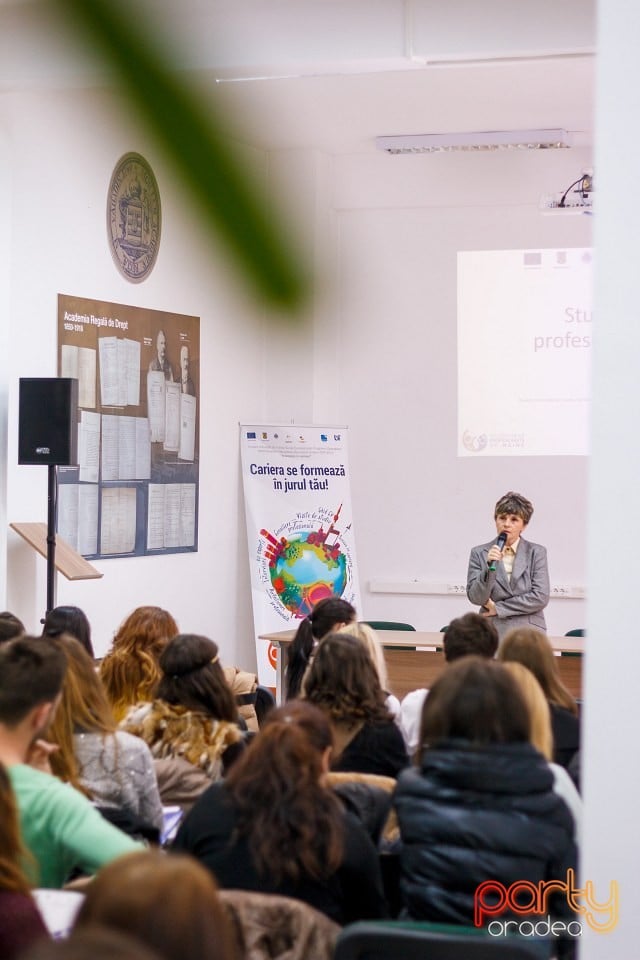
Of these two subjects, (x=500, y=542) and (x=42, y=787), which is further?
(x=500, y=542)

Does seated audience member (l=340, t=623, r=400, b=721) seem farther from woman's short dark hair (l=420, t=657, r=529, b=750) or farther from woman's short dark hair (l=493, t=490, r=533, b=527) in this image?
woman's short dark hair (l=493, t=490, r=533, b=527)

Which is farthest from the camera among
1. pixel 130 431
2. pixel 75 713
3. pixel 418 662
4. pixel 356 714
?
pixel 130 431

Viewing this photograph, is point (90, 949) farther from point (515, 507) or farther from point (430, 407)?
point (430, 407)

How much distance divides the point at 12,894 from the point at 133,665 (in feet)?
7.13

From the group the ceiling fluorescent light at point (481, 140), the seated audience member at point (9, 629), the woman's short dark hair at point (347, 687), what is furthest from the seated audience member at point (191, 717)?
the ceiling fluorescent light at point (481, 140)

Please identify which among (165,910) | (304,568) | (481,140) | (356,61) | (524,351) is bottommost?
(304,568)

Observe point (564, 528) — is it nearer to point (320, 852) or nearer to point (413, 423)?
point (413, 423)

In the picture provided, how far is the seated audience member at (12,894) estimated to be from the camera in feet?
4.27

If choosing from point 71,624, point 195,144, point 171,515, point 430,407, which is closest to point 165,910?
point 195,144

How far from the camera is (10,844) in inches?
57.4

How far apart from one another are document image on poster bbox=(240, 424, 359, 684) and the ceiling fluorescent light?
6.58ft

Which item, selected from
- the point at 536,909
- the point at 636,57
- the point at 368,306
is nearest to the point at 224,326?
the point at 368,306

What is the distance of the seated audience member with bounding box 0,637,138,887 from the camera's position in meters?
1.82

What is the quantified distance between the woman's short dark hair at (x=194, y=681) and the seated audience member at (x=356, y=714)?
0.25m
